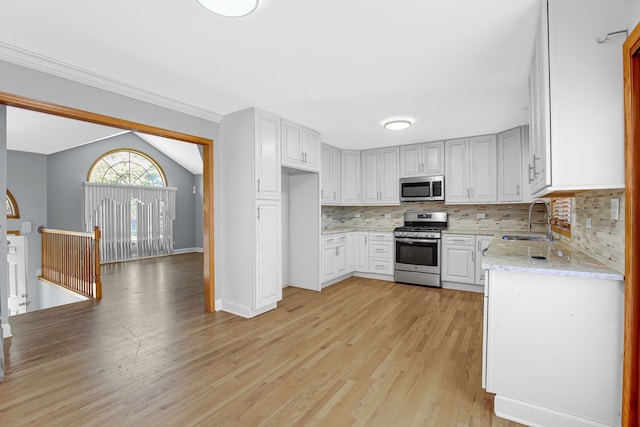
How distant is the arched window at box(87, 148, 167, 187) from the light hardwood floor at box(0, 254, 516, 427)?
16.5 feet

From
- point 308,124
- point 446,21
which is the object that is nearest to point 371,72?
point 446,21

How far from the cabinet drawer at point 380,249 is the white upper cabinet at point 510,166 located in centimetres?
185

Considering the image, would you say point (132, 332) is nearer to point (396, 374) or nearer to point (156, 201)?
point (396, 374)

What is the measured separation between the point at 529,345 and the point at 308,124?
11.1ft

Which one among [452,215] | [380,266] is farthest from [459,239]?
[380,266]

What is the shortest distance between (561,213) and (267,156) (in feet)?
11.3

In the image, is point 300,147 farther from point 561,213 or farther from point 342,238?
point 561,213

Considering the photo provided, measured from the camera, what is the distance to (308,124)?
4.11 metres

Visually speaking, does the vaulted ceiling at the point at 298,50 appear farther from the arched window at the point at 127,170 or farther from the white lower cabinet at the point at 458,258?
the arched window at the point at 127,170

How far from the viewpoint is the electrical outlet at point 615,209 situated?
165 cm

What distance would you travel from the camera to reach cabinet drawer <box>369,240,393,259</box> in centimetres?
525

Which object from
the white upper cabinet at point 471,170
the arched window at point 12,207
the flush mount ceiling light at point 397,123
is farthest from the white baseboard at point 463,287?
the arched window at point 12,207

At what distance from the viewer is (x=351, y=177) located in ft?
18.7

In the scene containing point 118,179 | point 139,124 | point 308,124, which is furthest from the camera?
point 118,179
